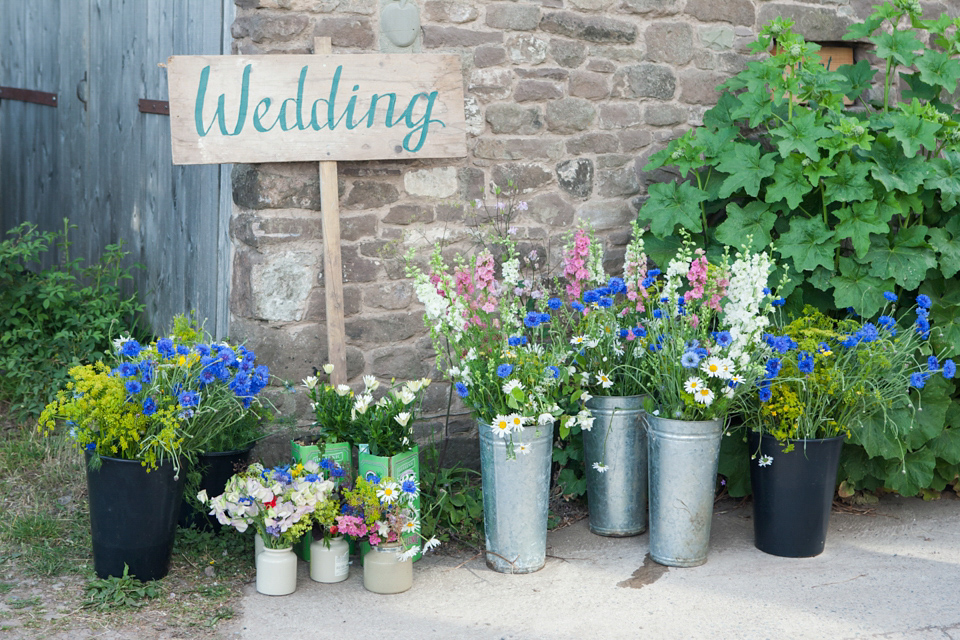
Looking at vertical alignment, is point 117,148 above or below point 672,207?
above

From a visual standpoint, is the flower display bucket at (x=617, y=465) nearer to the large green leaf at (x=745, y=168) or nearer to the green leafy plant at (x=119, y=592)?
the large green leaf at (x=745, y=168)

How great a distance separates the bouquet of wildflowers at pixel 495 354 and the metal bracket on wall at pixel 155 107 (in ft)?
6.26

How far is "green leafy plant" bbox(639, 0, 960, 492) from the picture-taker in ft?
12.3

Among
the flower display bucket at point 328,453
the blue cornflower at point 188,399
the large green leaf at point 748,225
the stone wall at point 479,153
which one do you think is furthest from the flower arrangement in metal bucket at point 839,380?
the blue cornflower at point 188,399

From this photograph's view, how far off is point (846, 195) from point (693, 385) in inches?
45.7

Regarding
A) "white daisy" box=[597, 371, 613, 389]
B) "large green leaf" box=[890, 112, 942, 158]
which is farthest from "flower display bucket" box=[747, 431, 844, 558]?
"large green leaf" box=[890, 112, 942, 158]

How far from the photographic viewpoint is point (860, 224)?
12.3ft

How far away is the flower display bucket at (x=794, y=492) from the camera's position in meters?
3.41

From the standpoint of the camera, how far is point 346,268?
3816 mm

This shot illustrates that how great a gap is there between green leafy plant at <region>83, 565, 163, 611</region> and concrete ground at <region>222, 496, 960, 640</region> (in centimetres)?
33

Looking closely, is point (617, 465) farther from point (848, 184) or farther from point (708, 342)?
point (848, 184)

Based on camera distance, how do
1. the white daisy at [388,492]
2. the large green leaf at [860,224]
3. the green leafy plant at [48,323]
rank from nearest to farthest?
the white daisy at [388,492] < the large green leaf at [860,224] < the green leafy plant at [48,323]

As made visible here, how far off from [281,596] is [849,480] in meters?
2.33

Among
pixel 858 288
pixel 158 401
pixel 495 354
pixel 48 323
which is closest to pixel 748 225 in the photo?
pixel 858 288
